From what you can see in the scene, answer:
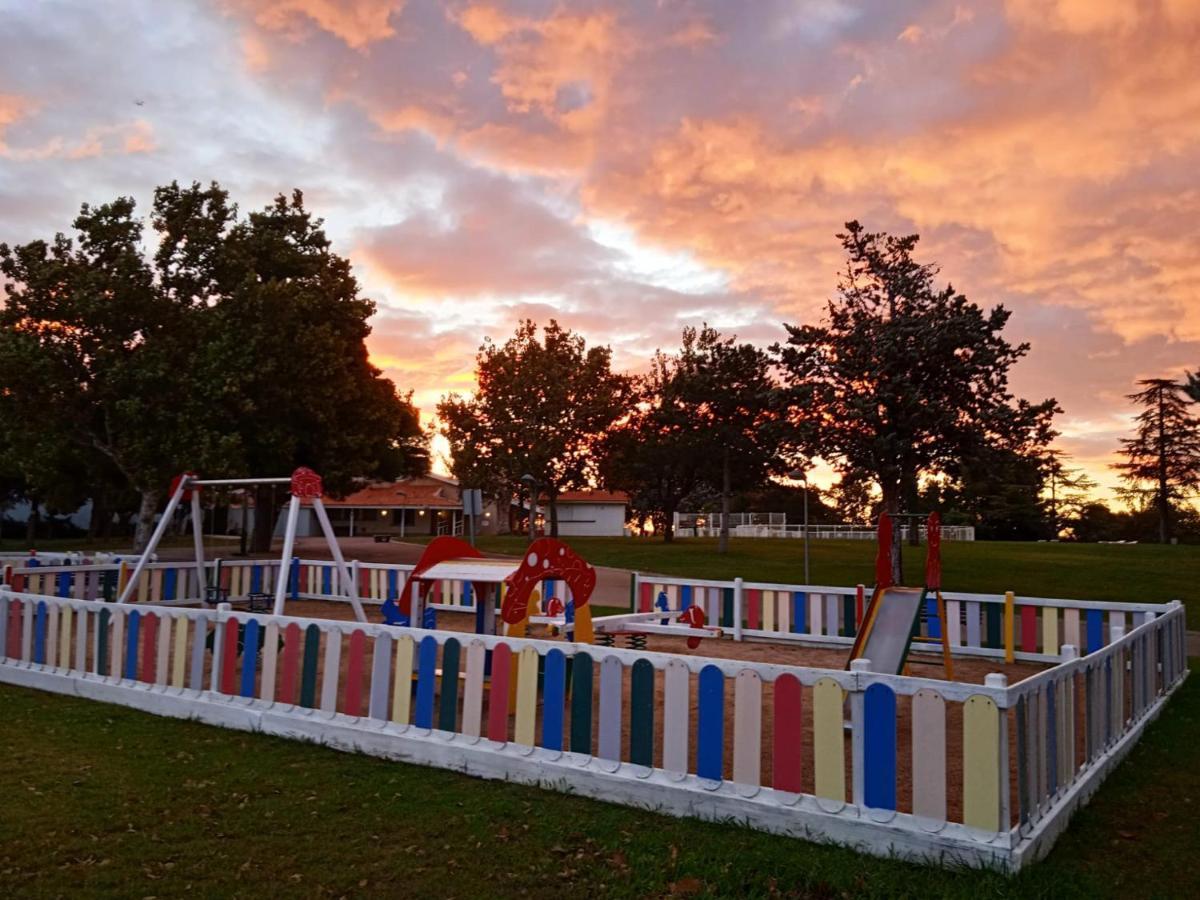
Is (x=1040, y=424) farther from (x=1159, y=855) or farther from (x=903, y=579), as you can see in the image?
(x=1159, y=855)

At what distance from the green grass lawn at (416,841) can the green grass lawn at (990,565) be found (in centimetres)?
1704

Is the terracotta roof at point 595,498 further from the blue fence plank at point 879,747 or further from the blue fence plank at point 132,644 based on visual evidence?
the blue fence plank at point 879,747

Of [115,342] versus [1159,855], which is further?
[115,342]

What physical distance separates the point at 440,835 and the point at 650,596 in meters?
9.52

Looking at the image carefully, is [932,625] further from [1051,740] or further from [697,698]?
[1051,740]

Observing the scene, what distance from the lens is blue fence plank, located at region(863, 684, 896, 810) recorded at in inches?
206

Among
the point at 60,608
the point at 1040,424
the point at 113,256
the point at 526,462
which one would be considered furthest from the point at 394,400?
the point at 60,608

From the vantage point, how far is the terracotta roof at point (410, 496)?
63.5 metres

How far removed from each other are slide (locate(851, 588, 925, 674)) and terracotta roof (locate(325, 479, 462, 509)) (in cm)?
5351

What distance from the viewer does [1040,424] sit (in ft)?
80.6

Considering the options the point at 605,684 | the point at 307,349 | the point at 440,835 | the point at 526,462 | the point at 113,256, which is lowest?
the point at 440,835

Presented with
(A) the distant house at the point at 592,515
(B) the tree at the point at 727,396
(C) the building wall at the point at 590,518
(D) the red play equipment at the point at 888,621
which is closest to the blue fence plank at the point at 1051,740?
(D) the red play equipment at the point at 888,621

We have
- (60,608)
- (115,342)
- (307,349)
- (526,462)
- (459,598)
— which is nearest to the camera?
(60,608)

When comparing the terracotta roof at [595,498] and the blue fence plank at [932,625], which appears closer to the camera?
the blue fence plank at [932,625]
